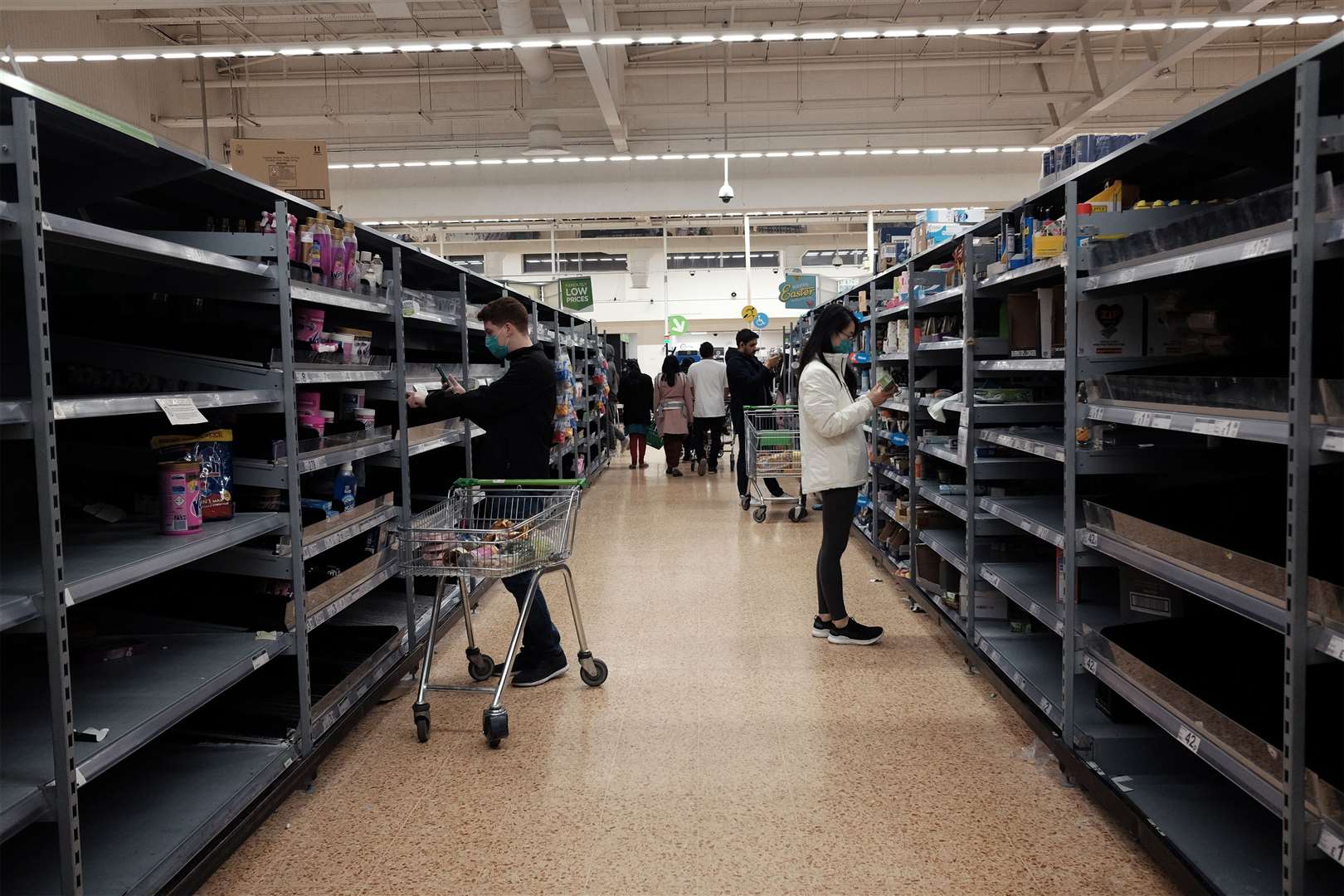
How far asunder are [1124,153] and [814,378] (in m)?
2.04

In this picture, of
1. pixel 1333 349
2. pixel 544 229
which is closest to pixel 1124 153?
pixel 1333 349

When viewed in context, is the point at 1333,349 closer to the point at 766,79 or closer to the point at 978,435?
the point at 978,435

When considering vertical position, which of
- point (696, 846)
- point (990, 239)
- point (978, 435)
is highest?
point (990, 239)

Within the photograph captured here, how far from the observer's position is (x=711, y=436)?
44.6 ft

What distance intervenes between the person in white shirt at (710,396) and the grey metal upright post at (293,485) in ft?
28.6

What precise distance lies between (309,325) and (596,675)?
1933mm

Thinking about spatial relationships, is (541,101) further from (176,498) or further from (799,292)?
(176,498)

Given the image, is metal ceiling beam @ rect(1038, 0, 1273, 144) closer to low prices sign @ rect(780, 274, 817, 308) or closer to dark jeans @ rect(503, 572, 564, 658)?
low prices sign @ rect(780, 274, 817, 308)

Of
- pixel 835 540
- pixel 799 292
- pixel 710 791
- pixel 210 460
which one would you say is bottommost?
pixel 710 791

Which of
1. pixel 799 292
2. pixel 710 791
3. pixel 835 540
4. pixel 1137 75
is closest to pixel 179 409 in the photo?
pixel 710 791

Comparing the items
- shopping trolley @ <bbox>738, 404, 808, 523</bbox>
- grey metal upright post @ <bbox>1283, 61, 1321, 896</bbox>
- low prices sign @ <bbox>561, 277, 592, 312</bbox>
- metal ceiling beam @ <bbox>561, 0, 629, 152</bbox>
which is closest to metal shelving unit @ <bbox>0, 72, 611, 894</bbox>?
grey metal upright post @ <bbox>1283, 61, 1321, 896</bbox>

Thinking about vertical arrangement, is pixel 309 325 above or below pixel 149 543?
above

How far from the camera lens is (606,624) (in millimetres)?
5277

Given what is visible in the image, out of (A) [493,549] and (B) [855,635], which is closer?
(A) [493,549]
